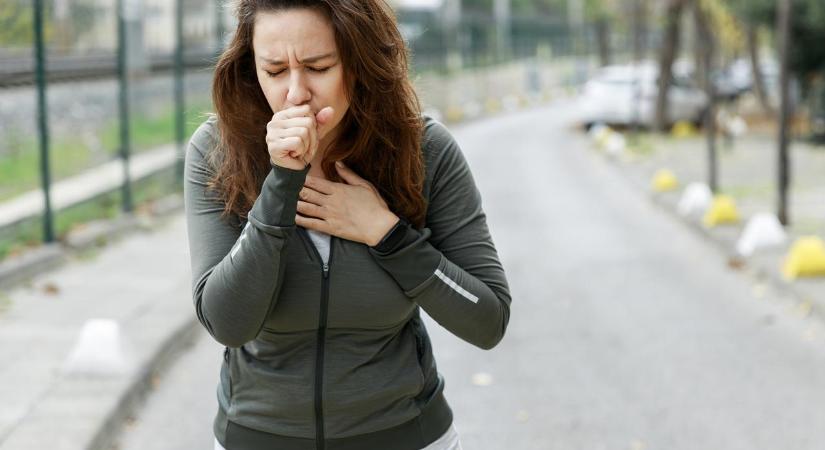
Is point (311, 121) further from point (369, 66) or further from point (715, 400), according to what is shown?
point (715, 400)

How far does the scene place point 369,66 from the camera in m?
2.22

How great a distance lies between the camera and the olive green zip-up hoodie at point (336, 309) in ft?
7.29

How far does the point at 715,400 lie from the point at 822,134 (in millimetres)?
20285

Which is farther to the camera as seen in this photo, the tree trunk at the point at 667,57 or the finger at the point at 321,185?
the tree trunk at the point at 667,57

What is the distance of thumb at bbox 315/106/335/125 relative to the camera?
214 centimetres

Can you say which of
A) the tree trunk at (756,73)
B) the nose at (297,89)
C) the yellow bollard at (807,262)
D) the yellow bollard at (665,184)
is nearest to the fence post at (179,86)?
the yellow bollard at (665,184)

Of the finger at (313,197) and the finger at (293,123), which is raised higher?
the finger at (293,123)

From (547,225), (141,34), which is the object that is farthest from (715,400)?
(141,34)

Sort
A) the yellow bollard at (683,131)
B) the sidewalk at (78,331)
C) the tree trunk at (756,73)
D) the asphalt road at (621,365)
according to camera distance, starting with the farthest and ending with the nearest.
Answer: the tree trunk at (756,73) → the yellow bollard at (683,131) → the asphalt road at (621,365) → the sidewalk at (78,331)

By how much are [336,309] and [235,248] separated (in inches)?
8.1

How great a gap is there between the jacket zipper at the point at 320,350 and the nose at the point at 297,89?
10.3 inches

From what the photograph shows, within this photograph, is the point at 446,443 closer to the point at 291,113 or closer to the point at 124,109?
the point at 291,113

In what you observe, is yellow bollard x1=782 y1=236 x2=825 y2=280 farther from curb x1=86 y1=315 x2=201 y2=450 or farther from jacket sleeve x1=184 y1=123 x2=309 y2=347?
jacket sleeve x1=184 y1=123 x2=309 y2=347

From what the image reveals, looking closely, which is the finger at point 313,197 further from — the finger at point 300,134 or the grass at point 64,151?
the grass at point 64,151
